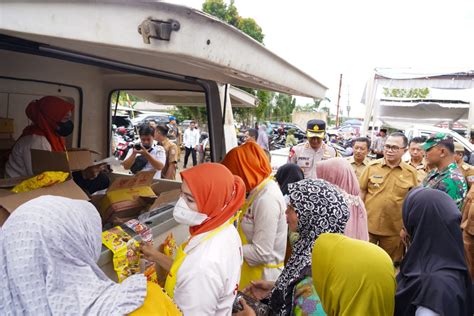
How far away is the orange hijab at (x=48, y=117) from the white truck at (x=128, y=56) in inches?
19.9

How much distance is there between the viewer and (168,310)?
115 cm

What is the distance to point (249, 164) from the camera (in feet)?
8.07

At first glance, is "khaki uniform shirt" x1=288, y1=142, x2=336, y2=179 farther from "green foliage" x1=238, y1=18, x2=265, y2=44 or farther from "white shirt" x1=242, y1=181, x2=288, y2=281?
"green foliage" x1=238, y1=18, x2=265, y2=44

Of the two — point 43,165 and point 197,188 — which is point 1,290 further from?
point 43,165

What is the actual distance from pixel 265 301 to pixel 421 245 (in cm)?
99

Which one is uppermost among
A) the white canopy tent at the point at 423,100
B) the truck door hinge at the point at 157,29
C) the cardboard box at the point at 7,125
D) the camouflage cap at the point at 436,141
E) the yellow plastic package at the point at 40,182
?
the white canopy tent at the point at 423,100

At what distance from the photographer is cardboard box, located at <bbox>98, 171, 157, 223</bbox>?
2252 millimetres

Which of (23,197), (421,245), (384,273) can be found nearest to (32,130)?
(23,197)

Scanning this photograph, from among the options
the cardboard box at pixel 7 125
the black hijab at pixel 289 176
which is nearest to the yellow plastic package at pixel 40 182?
the cardboard box at pixel 7 125

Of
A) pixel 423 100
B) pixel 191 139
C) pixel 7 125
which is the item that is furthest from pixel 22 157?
pixel 423 100

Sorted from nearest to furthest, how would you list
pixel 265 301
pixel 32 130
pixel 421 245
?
pixel 421 245
pixel 265 301
pixel 32 130

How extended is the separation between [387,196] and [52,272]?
12.6ft

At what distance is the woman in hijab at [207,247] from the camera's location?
1404mm

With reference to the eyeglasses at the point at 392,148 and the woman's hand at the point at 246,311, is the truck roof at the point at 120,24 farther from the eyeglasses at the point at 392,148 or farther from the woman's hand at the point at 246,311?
the eyeglasses at the point at 392,148
